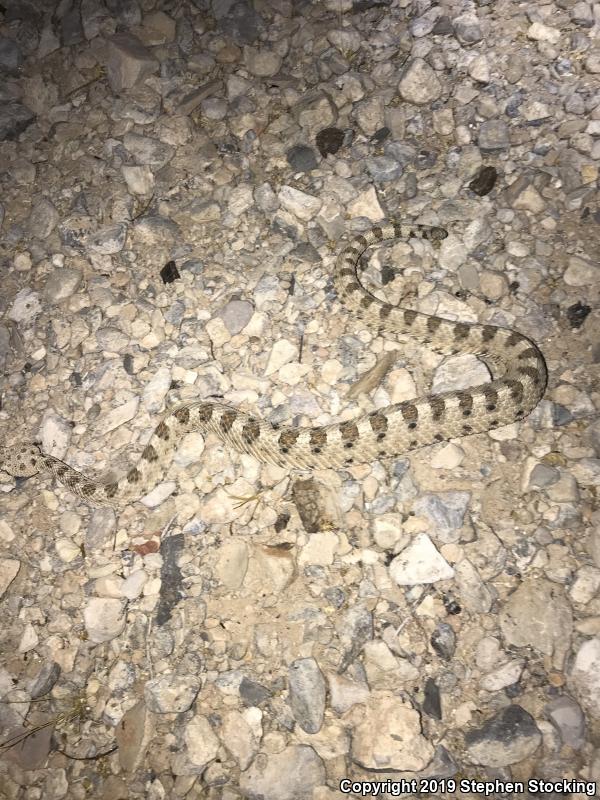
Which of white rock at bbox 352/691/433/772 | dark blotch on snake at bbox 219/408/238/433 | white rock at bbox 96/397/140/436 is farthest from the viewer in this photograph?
white rock at bbox 96/397/140/436

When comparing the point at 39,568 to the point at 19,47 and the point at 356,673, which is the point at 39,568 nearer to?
the point at 356,673

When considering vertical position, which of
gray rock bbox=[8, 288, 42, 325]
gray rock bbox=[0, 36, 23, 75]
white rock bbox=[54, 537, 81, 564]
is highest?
gray rock bbox=[0, 36, 23, 75]

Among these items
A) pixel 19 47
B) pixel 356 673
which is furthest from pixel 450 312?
pixel 19 47

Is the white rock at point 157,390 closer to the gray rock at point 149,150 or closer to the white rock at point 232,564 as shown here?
the white rock at point 232,564

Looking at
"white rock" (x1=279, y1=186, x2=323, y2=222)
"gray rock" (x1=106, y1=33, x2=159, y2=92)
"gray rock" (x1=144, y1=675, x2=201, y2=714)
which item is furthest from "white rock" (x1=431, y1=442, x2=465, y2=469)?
"gray rock" (x1=106, y1=33, x2=159, y2=92)

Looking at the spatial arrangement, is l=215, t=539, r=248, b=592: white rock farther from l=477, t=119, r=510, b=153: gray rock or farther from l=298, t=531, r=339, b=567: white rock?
l=477, t=119, r=510, b=153: gray rock

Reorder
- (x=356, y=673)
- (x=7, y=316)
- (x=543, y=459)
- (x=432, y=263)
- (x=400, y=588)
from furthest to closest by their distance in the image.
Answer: (x=7, y=316), (x=432, y=263), (x=543, y=459), (x=400, y=588), (x=356, y=673)
